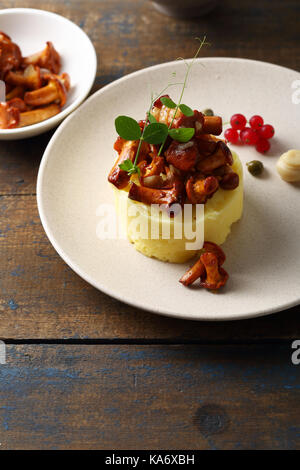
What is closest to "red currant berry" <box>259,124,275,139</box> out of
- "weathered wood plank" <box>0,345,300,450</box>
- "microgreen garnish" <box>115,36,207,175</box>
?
"microgreen garnish" <box>115,36,207,175</box>

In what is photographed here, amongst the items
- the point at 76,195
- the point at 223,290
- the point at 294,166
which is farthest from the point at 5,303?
the point at 294,166

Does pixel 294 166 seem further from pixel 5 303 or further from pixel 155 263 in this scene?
pixel 5 303

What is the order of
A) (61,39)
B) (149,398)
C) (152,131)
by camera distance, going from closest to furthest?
(149,398), (152,131), (61,39)

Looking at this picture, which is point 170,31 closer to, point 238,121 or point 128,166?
point 238,121

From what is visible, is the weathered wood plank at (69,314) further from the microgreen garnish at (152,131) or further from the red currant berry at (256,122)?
the red currant berry at (256,122)

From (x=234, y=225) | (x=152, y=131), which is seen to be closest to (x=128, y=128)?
(x=152, y=131)
